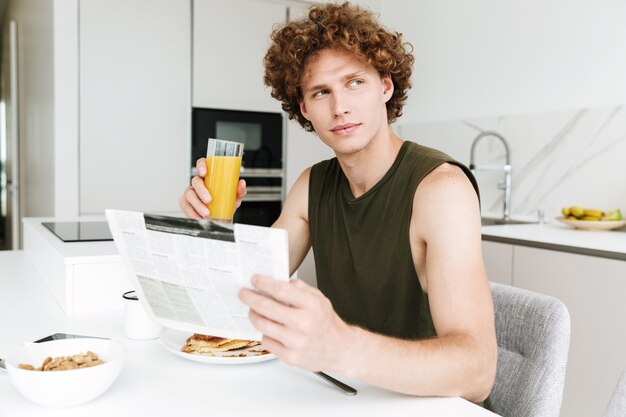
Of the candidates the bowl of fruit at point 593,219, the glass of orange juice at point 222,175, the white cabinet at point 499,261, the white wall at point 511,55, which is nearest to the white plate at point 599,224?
the bowl of fruit at point 593,219

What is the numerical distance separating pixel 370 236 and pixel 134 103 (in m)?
2.50

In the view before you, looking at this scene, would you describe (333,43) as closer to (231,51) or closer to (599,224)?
(599,224)

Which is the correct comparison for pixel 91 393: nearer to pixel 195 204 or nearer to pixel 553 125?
pixel 195 204

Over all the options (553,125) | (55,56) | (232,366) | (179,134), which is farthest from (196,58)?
(232,366)

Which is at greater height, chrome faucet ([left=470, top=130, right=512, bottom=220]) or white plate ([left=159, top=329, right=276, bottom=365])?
chrome faucet ([left=470, top=130, right=512, bottom=220])

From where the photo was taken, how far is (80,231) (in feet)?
6.23

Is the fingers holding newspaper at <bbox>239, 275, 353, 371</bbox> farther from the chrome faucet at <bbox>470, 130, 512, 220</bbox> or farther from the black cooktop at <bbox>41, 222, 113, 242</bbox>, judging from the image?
the chrome faucet at <bbox>470, 130, 512, 220</bbox>

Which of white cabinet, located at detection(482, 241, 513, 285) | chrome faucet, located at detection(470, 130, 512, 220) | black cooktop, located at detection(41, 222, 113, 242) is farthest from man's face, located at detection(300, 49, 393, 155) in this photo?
chrome faucet, located at detection(470, 130, 512, 220)

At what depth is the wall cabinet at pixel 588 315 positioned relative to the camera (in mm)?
1938

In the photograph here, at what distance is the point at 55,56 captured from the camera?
122 inches

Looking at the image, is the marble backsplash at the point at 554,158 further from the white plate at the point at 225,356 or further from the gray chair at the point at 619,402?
the white plate at the point at 225,356

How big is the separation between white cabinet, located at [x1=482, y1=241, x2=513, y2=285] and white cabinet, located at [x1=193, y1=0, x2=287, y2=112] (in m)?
1.90

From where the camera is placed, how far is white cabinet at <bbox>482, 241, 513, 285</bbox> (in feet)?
7.63

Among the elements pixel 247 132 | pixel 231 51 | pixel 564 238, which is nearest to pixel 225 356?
pixel 564 238
